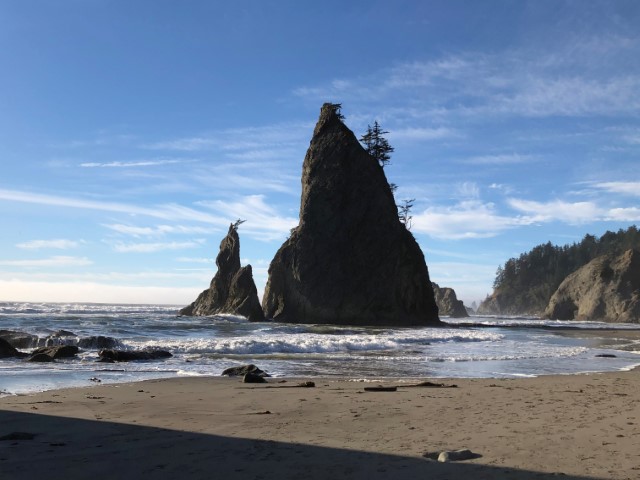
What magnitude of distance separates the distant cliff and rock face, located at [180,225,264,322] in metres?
81.4

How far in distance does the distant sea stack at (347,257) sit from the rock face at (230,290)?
2178mm

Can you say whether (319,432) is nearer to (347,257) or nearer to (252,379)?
(252,379)

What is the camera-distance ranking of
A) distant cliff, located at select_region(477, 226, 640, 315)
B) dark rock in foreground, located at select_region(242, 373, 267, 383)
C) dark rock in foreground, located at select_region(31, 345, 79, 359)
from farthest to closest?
distant cliff, located at select_region(477, 226, 640, 315)
dark rock in foreground, located at select_region(31, 345, 79, 359)
dark rock in foreground, located at select_region(242, 373, 267, 383)

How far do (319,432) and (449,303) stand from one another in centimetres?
11970

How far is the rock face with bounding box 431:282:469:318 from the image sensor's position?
11773 centimetres

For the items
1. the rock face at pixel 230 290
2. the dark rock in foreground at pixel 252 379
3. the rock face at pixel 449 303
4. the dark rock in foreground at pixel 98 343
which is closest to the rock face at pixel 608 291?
the rock face at pixel 449 303

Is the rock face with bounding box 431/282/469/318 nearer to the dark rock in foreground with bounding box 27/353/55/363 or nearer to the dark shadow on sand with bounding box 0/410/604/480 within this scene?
the dark rock in foreground with bounding box 27/353/55/363

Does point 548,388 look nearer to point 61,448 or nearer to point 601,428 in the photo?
point 601,428

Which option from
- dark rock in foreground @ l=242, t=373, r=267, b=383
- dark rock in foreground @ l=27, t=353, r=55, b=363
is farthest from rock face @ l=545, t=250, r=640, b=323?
dark rock in foreground @ l=27, t=353, r=55, b=363

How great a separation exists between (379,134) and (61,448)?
6523 cm

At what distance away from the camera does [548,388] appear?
413 inches

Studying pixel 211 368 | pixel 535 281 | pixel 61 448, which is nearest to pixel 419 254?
pixel 211 368

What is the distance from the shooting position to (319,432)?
6.35m

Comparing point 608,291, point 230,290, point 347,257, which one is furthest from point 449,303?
point 230,290
